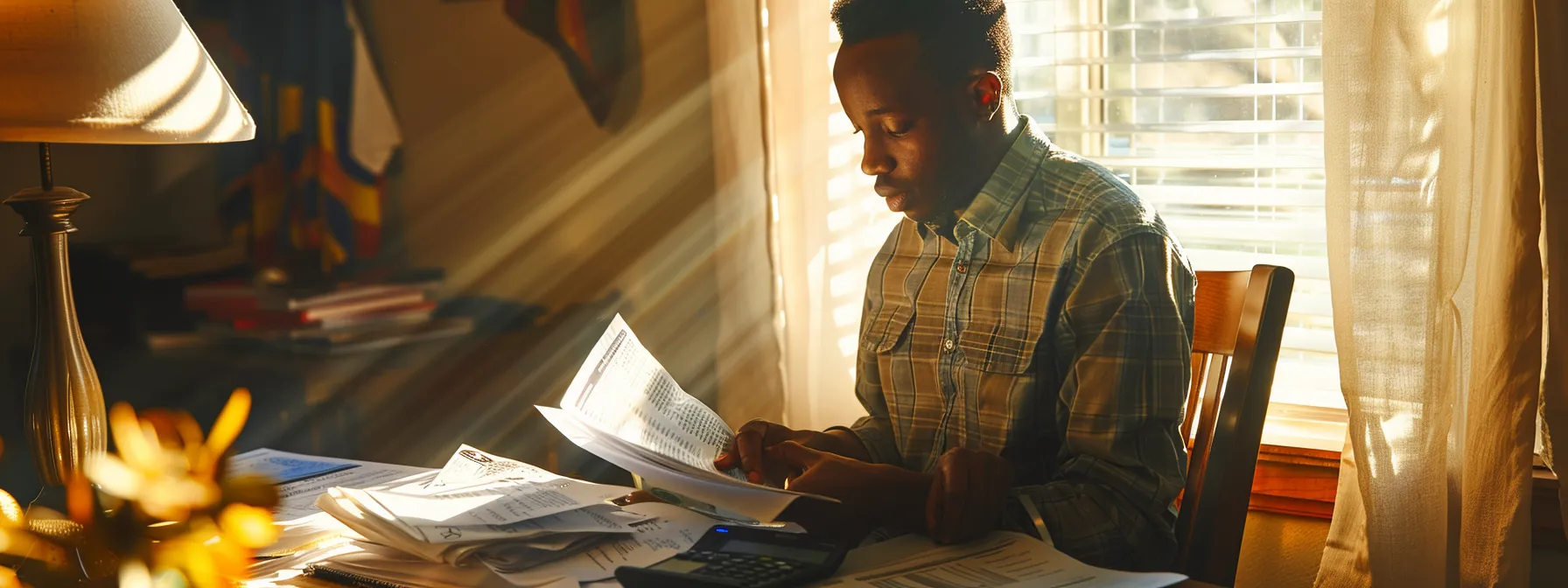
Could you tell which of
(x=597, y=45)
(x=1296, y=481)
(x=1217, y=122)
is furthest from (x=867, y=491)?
(x=597, y=45)

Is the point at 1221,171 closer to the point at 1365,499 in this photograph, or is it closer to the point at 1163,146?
the point at 1163,146

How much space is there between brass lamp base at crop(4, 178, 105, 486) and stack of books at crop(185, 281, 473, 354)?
0.67 metres

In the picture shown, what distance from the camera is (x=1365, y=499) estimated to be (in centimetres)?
147

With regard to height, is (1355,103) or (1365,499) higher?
(1355,103)

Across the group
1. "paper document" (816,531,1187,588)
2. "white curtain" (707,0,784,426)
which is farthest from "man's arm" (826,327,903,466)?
"white curtain" (707,0,784,426)

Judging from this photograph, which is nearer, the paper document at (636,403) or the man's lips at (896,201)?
the paper document at (636,403)

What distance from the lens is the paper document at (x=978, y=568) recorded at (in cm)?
80

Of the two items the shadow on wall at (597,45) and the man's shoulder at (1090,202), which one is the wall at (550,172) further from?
the man's shoulder at (1090,202)

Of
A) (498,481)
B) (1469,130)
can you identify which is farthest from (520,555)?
(1469,130)

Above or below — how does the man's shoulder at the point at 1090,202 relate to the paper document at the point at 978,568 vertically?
above

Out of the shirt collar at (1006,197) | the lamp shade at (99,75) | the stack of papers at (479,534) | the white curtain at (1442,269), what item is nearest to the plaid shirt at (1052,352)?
the shirt collar at (1006,197)

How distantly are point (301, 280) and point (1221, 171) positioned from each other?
1479mm

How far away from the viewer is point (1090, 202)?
1.18 m

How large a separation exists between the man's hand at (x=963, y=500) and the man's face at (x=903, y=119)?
382mm
